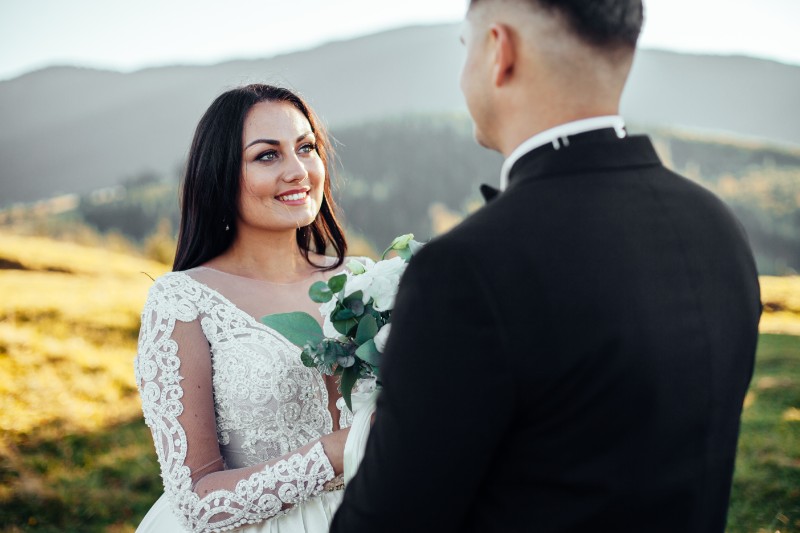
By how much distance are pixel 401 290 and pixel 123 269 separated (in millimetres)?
7514

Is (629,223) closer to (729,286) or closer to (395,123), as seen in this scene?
(729,286)

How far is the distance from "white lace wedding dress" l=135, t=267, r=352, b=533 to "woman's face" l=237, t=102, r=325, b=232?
1.05 ft

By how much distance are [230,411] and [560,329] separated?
1.85 metres

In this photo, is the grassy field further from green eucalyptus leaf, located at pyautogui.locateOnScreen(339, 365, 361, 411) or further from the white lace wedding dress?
green eucalyptus leaf, located at pyautogui.locateOnScreen(339, 365, 361, 411)

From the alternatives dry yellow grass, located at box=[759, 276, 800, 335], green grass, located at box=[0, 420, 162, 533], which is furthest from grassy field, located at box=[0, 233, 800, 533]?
dry yellow grass, located at box=[759, 276, 800, 335]

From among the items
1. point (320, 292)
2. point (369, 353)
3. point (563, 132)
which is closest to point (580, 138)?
point (563, 132)

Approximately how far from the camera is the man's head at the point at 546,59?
124 centimetres

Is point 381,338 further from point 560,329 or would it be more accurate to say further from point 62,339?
point 62,339

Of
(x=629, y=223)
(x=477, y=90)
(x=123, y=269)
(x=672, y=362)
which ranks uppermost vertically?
(x=477, y=90)

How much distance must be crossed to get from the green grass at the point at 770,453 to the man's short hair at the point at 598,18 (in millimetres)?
4267

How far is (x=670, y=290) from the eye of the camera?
48.0 inches

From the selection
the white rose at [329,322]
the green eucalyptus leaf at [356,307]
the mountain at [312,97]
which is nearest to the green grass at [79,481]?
the white rose at [329,322]

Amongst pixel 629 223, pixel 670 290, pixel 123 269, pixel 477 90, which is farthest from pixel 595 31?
pixel 123 269

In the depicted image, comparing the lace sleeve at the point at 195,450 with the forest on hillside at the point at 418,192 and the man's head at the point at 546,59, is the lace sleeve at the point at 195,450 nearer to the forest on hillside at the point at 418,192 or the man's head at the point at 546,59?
the man's head at the point at 546,59
